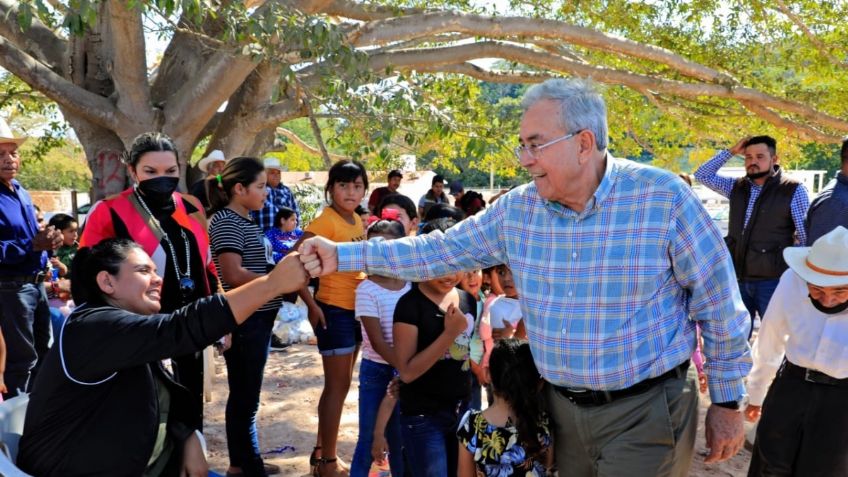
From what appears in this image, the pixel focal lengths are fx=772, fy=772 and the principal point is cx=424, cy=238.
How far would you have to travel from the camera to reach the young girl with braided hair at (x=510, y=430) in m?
3.01

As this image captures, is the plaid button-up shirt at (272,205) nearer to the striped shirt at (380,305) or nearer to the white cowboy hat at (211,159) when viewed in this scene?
the white cowboy hat at (211,159)

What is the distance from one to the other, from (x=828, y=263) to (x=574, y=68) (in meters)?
6.22

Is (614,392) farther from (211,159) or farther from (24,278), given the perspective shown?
(211,159)

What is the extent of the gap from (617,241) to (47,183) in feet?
160

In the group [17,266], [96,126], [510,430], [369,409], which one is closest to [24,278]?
[17,266]

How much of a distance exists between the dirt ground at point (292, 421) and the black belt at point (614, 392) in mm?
2528

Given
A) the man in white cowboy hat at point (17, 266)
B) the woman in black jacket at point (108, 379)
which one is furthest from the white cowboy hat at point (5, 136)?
the woman in black jacket at point (108, 379)

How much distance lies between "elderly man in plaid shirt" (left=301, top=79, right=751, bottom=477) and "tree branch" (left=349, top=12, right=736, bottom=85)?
5.00m

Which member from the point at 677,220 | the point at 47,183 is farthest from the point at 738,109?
the point at 47,183

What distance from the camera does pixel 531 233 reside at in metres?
2.87

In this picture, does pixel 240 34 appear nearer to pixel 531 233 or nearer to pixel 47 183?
pixel 531 233

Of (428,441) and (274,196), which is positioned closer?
(428,441)

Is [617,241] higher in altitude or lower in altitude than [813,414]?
higher

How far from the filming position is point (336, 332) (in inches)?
184
